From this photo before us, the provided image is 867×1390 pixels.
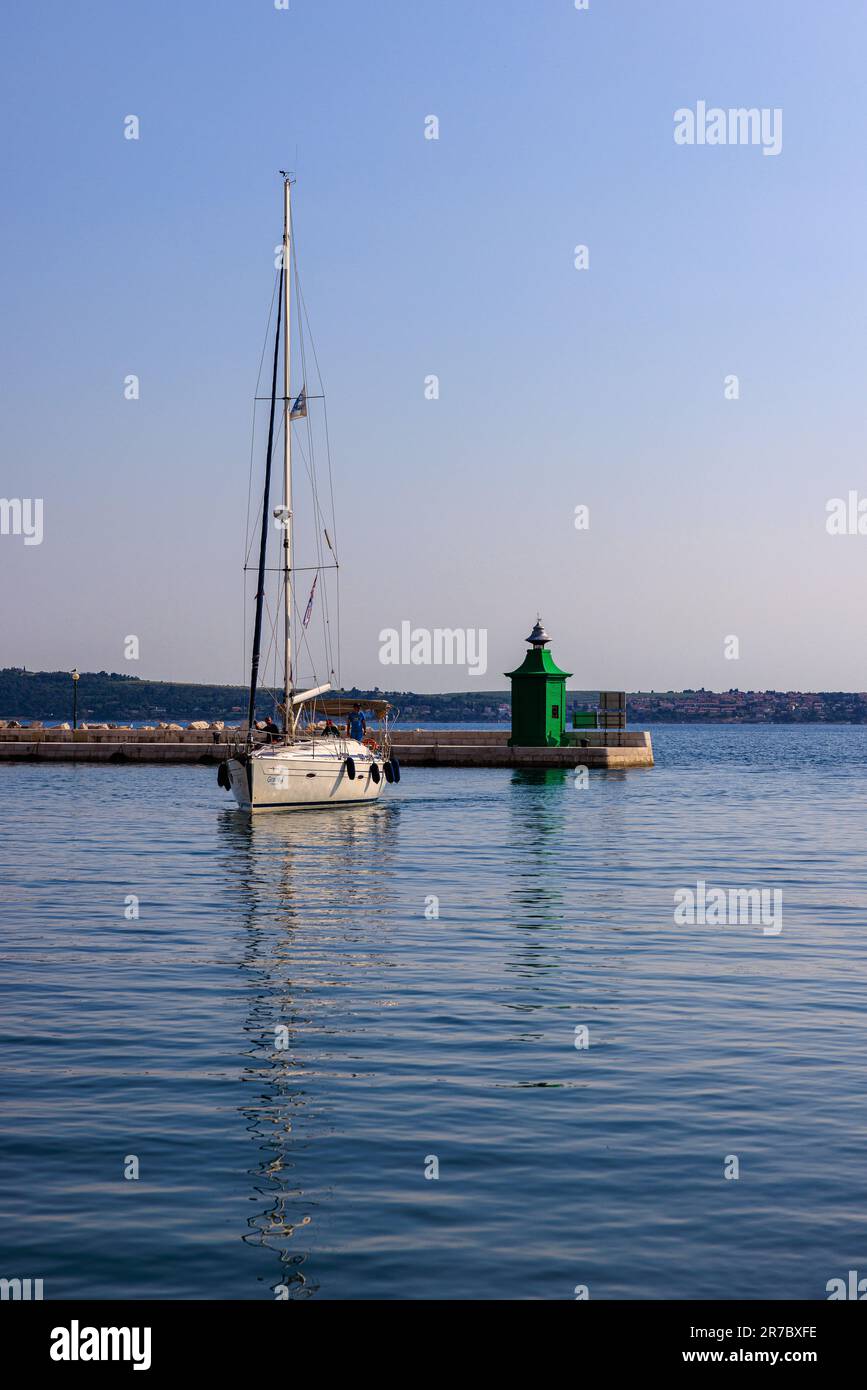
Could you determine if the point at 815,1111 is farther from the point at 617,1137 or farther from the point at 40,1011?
the point at 40,1011

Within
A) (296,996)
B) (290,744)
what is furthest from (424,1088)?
(290,744)

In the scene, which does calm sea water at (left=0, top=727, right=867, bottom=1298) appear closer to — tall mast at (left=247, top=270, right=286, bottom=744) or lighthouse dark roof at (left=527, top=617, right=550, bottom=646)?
tall mast at (left=247, top=270, right=286, bottom=744)

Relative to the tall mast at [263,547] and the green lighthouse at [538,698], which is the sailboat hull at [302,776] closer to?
the tall mast at [263,547]

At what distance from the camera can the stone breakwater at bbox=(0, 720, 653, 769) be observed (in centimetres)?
7281

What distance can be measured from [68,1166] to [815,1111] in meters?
5.55

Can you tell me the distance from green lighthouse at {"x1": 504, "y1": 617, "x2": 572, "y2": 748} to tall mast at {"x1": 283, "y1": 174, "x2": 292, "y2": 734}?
78.7 ft

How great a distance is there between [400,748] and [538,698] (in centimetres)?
1014

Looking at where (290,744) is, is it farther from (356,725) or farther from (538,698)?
(538,698)

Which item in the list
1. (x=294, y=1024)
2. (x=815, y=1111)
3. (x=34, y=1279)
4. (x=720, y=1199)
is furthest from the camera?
(x=294, y=1024)

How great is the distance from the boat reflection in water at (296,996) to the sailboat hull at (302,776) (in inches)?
211

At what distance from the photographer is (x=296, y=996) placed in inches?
648
